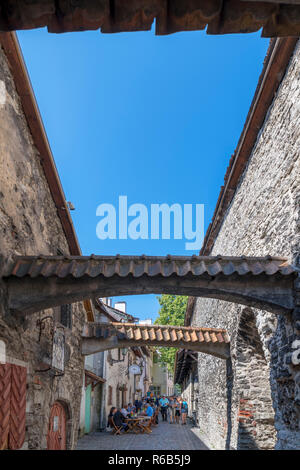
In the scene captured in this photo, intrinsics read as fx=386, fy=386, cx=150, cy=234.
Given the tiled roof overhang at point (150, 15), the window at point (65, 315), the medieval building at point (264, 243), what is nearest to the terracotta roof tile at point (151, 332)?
Result: the medieval building at point (264, 243)

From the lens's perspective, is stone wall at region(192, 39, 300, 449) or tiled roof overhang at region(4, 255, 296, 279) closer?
tiled roof overhang at region(4, 255, 296, 279)

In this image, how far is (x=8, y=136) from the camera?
583cm

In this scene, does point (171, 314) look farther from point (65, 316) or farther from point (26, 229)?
point (26, 229)

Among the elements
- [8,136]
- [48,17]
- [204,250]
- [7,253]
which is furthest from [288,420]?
[204,250]

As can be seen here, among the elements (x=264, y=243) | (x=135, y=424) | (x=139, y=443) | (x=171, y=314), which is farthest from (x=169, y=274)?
(x=171, y=314)

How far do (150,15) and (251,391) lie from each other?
734cm

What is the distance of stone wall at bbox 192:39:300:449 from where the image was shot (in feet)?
16.8

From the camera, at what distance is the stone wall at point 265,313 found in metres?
5.13

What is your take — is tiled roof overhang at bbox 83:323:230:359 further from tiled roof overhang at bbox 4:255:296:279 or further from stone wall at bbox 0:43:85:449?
tiled roof overhang at bbox 4:255:296:279

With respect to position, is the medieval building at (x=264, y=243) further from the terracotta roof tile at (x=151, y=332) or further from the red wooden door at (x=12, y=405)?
the red wooden door at (x=12, y=405)

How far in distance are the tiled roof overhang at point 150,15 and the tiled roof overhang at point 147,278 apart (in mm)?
3276

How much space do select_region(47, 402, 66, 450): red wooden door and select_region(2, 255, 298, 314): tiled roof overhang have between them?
11.2ft

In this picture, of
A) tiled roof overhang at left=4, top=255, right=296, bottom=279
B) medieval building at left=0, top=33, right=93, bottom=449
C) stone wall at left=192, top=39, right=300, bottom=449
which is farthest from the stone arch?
medieval building at left=0, top=33, right=93, bottom=449

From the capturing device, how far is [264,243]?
6336 millimetres
